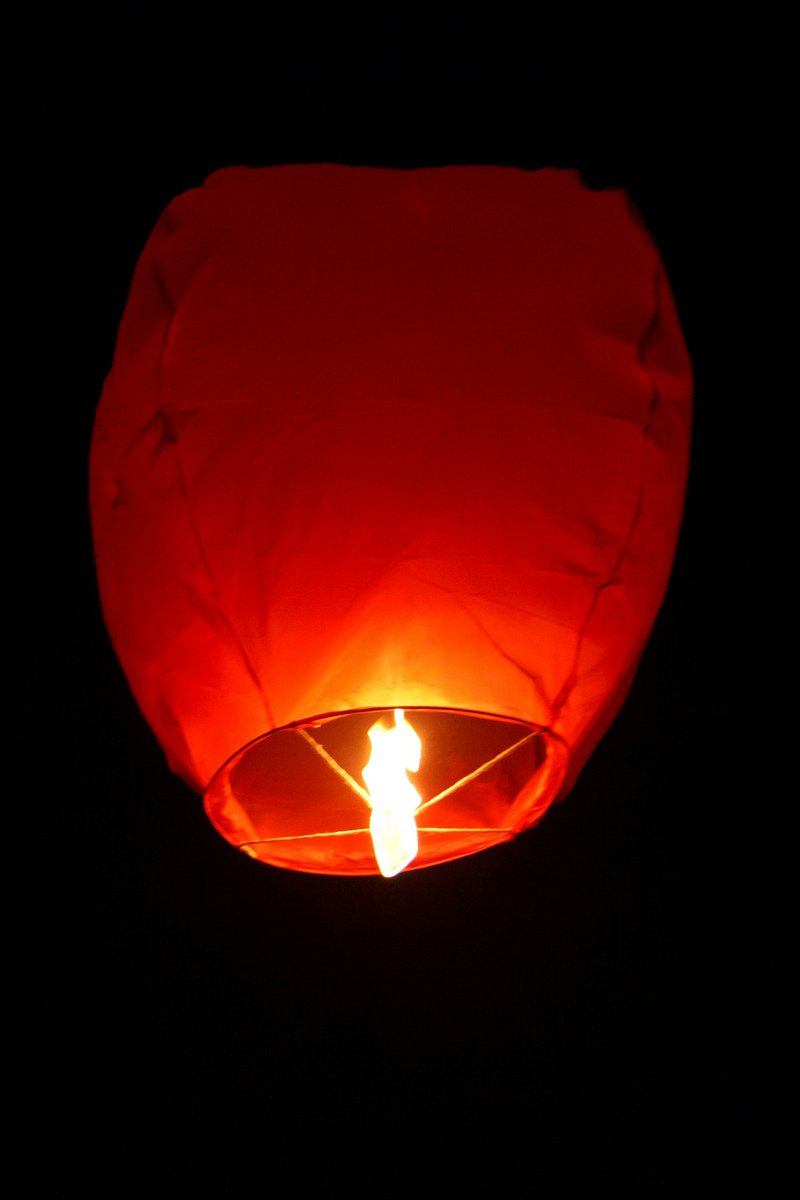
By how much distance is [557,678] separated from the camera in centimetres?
148

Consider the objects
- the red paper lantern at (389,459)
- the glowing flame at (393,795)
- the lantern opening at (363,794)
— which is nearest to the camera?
the red paper lantern at (389,459)

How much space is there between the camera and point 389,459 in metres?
1.36

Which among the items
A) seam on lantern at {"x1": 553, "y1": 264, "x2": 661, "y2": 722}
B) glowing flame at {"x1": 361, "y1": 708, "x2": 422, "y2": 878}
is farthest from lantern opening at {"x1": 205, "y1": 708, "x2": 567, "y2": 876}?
seam on lantern at {"x1": 553, "y1": 264, "x2": 661, "y2": 722}

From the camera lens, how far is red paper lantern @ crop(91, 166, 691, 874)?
4.49ft

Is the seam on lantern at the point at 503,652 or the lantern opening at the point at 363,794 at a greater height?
the seam on lantern at the point at 503,652

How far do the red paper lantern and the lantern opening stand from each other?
11 centimetres

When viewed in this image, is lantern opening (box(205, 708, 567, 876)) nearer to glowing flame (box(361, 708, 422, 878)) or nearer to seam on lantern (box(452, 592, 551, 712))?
glowing flame (box(361, 708, 422, 878))

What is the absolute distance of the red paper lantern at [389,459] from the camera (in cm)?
137

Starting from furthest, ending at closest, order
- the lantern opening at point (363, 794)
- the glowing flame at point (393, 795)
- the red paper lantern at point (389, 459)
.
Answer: the lantern opening at point (363, 794) < the glowing flame at point (393, 795) < the red paper lantern at point (389, 459)

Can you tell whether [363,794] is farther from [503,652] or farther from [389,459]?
[389,459]

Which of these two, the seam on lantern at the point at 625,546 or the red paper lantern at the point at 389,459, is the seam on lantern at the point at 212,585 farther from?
the seam on lantern at the point at 625,546

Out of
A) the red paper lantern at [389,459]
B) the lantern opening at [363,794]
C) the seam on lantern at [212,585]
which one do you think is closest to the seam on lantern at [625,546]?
the red paper lantern at [389,459]

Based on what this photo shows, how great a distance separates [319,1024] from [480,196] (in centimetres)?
190

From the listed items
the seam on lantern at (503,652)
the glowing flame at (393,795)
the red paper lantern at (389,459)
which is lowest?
the glowing flame at (393,795)
